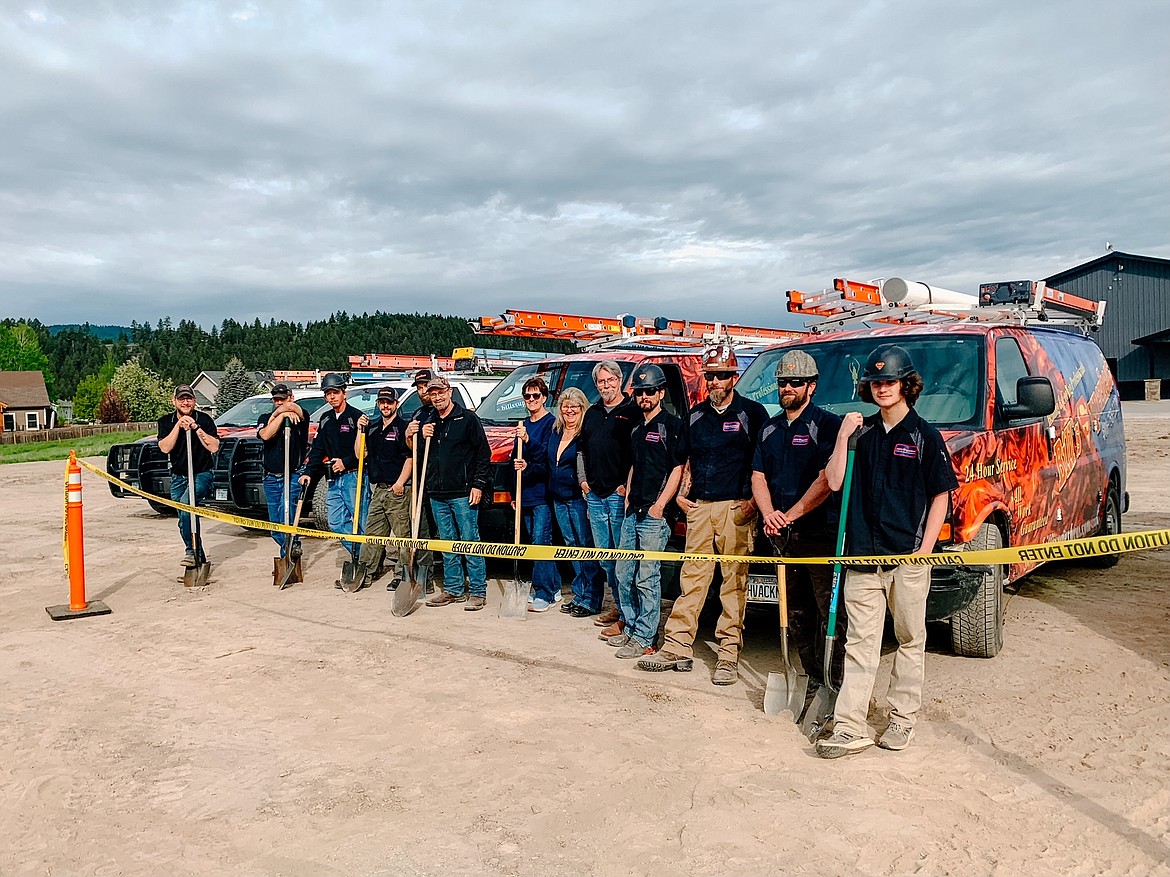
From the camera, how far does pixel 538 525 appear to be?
7.42 m

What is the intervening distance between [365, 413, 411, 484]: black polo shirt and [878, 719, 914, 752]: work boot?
481 centimetres

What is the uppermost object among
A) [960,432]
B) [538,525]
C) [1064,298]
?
[1064,298]

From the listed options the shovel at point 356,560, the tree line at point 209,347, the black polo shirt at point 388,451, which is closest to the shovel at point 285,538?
the shovel at point 356,560

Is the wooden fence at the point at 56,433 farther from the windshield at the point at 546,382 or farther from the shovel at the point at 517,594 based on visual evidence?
the shovel at the point at 517,594

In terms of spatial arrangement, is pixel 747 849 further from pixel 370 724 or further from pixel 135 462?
pixel 135 462

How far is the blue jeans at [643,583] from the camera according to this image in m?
5.93

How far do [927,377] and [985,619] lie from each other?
1.68 metres

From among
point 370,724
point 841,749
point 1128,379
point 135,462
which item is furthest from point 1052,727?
point 1128,379

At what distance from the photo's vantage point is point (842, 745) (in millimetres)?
4266

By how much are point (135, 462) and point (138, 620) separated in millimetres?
5648

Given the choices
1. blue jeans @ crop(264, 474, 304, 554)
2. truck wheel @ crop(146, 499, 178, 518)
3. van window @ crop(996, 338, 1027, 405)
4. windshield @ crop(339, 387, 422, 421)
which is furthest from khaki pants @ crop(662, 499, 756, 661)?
truck wheel @ crop(146, 499, 178, 518)

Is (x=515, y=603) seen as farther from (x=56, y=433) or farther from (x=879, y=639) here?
(x=56, y=433)

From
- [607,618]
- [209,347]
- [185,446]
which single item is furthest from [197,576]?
[209,347]

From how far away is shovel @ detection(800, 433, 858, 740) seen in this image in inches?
174
